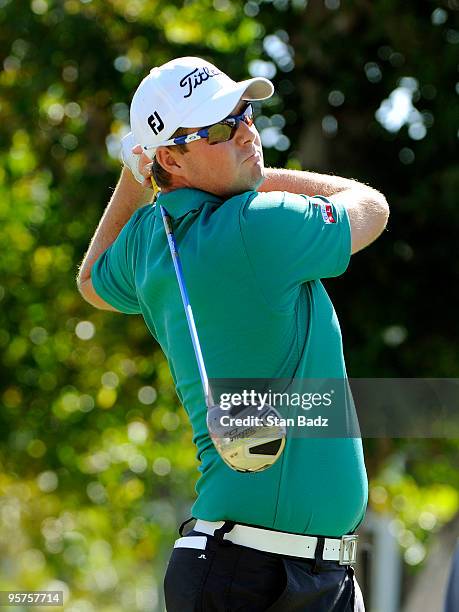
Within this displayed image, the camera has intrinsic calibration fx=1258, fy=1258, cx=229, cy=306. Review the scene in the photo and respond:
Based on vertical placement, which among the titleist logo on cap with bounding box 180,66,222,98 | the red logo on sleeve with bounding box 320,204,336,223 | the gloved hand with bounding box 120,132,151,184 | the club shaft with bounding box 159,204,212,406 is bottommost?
the club shaft with bounding box 159,204,212,406

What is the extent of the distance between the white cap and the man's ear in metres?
0.03

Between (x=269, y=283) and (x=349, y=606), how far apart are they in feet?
2.89

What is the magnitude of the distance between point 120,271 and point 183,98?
1.87 feet

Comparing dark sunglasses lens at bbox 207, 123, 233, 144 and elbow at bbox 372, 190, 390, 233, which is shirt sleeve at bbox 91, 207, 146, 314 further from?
elbow at bbox 372, 190, 390, 233

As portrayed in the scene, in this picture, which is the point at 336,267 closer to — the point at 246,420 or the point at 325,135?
the point at 246,420

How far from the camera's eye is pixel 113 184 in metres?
10.6

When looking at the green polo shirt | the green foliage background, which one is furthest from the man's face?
the green foliage background

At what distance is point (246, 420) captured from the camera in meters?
2.91

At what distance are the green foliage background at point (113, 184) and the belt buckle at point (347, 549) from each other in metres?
6.51

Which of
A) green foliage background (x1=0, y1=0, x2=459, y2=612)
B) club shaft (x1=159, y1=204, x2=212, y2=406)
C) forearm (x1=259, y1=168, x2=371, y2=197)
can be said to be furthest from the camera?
green foliage background (x1=0, y1=0, x2=459, y2=612)

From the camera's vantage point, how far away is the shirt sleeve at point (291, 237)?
321 cm

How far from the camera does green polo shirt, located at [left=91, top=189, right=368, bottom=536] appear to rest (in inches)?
127

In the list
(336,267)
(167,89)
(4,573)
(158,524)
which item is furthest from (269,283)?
(4,573)

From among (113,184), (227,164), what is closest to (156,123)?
(227,164)
